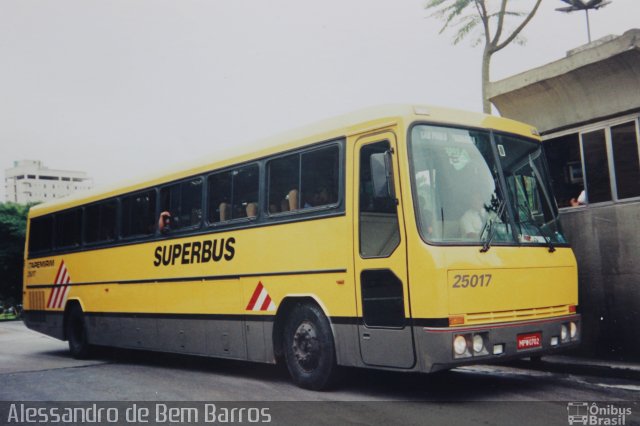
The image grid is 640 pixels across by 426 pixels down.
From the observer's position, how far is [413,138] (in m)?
7.93

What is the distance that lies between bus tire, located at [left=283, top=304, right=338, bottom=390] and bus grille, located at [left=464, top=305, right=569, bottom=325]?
183 centimetres

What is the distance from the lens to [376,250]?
809cm

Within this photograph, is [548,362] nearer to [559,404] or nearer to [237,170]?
[559,404]

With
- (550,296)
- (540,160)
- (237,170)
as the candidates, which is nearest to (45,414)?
(237,170)

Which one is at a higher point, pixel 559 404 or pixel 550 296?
pixel 550 296

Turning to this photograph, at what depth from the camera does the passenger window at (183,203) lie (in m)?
11.3

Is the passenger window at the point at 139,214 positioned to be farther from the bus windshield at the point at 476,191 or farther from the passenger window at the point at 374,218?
the bus windshield at the point at 476,191

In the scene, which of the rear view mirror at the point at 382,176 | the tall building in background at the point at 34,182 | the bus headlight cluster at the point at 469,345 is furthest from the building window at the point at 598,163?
the tall building in background at the point at 34,182

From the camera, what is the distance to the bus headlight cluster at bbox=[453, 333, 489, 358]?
733cm

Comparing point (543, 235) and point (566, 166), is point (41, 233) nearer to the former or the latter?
point (566, 166)

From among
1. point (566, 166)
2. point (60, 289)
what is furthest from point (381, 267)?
point (60, 289)

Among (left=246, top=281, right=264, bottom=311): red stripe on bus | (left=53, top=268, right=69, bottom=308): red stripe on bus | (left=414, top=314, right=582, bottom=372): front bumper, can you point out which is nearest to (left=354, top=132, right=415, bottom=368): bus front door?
(left=414, top=314, right=582, bottom=372): front bumper

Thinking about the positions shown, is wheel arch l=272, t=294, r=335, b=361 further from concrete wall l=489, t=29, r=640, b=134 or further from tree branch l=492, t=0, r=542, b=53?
tree branch l=492, t=0, r=542, b=53

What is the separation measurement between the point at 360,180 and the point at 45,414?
14.2ft
